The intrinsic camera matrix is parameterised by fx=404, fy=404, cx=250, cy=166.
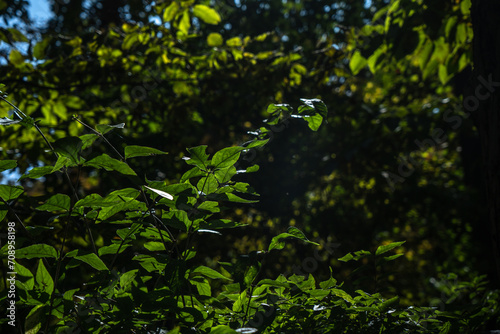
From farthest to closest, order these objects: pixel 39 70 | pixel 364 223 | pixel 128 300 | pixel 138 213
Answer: pixel 364 223
pixel 39 70
pixel 138 213
pixel 128 300

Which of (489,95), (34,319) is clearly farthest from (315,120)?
(489,95)

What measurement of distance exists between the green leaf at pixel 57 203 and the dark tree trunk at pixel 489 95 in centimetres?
197

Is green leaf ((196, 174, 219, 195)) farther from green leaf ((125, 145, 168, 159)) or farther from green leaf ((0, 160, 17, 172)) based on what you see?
green leaf ((0, 160, 17, 172))

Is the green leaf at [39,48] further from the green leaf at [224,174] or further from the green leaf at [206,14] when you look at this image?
the green leaf at [224,174]

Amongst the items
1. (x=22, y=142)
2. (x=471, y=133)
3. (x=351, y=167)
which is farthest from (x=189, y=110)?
(x=471, y=133)

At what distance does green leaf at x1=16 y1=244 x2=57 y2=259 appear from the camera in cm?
116

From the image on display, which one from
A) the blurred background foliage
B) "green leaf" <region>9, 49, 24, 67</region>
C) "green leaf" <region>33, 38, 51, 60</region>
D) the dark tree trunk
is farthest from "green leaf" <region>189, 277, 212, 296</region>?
"green leaf" <region>9, 49, 24, 67</region>

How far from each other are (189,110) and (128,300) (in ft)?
11.7

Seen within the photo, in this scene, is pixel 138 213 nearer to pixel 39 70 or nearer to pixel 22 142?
pixel 22 142

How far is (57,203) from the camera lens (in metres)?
1.18

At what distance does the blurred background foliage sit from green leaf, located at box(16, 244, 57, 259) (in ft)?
2.42

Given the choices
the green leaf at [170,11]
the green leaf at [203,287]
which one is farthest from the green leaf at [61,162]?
the green leaf at [170,11]

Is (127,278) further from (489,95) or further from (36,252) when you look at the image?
(489,95)

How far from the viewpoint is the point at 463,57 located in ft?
11.0
